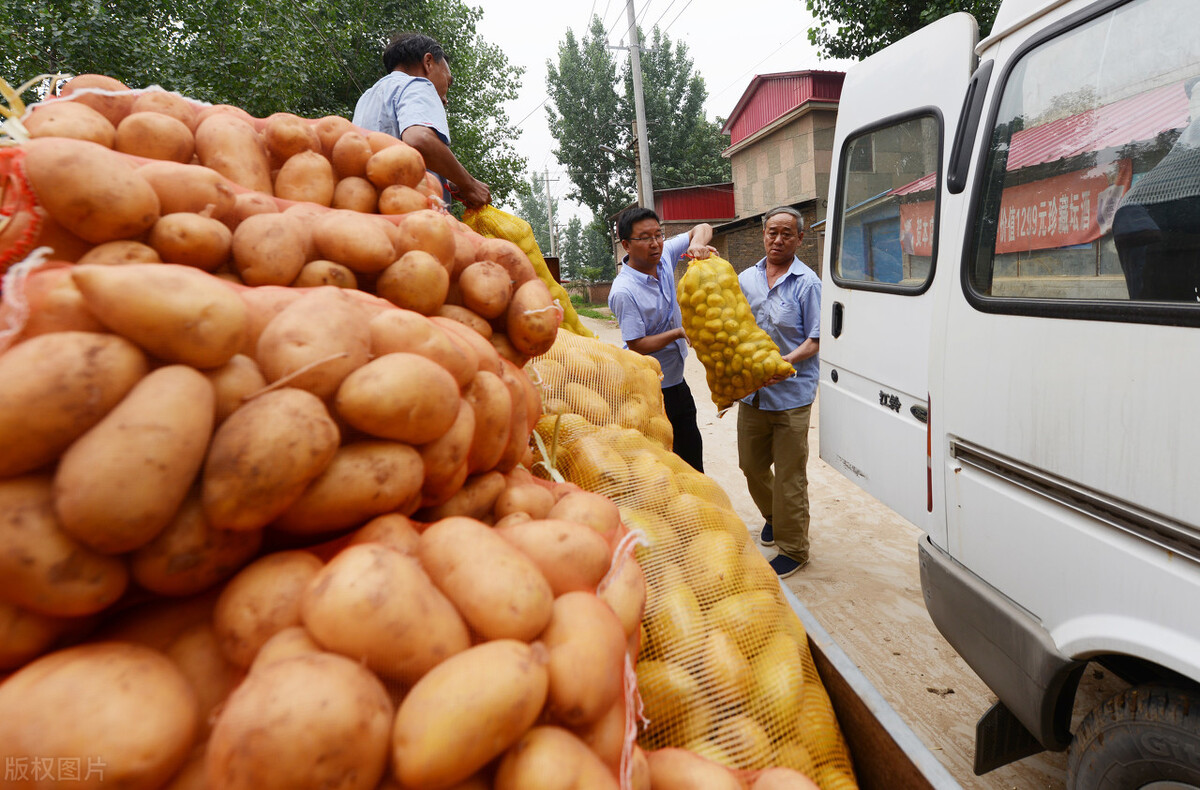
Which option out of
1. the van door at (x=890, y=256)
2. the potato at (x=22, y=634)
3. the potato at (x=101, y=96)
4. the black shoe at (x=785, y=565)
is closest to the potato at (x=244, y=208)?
the potato at (x=101, y=96)

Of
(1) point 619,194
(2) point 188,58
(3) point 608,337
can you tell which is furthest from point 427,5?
(1) point 619,194

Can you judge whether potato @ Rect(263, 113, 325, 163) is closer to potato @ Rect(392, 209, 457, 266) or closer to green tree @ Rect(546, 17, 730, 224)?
potato @ Rect(392, 209, 457, 266)

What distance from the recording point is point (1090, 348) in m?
1.65

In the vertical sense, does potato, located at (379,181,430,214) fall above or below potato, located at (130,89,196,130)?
below

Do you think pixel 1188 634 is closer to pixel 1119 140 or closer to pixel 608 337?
pixel 1119 140

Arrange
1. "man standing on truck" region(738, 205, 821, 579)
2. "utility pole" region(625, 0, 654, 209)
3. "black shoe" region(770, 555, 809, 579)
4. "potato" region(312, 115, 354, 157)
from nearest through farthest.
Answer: "potato" region(312, 115, 354, 157) < "man standing on truck" region(738, 205, 821, 579) < "black shoe" region(770, 555, 809, 579) < "utility pole" region(625, 0, 654, 209)

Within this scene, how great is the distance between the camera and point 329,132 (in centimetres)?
174

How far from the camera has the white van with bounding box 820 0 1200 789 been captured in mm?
1482

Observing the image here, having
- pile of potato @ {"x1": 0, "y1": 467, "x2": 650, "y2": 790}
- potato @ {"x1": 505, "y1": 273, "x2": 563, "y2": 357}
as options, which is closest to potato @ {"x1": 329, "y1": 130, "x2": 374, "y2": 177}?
potato @ {"x1": 505, "y1": 273, "x2": 563, "y2": 357}

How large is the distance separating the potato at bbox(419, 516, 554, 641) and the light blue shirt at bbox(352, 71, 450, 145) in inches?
88.1

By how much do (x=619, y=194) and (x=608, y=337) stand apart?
16.2m

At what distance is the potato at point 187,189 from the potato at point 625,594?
3.51 feet

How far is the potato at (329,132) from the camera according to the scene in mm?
1738

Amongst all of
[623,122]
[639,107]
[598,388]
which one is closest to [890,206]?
[598,388]
